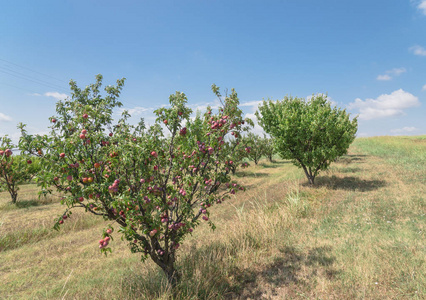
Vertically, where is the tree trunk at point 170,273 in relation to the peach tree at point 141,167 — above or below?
below

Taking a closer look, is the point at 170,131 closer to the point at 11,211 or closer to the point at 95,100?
the point at 95,100

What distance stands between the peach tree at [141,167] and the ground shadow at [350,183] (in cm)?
1105

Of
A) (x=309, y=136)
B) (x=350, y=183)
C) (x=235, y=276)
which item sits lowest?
(x=235, y=276)

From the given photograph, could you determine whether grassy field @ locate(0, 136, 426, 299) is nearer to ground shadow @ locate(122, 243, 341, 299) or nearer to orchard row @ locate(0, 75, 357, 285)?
ground shadow @ locate(122, 243, 341, 299)

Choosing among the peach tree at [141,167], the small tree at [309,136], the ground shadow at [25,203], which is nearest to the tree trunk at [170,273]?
the peach tree at [141,167]

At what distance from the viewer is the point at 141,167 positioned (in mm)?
3670

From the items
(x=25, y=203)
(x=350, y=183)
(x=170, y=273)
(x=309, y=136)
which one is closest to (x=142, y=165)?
(x=170, y=273)

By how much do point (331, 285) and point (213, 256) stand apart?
2.57m

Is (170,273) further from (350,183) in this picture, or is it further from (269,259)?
(350,183)

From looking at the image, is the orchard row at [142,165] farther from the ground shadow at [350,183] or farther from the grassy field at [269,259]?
the ground shadow at [350,183]

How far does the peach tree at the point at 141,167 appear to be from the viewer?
3387 mm

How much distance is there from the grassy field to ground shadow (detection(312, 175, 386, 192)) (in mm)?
1594

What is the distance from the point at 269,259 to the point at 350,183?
11011 millimetres

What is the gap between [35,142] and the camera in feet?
10.7
